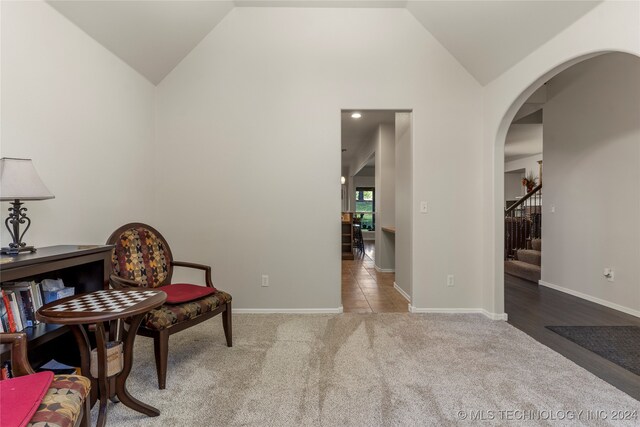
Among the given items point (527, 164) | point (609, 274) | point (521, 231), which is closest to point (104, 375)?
point (609, 274)

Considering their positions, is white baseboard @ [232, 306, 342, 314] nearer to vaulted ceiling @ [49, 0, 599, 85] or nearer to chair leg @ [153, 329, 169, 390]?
chair leg @ [153, 329, 169, 390]

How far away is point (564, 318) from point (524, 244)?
301 cm

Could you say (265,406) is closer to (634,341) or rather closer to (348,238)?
(634,341)

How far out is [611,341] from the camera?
102 inches

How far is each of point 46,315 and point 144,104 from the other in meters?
2.38

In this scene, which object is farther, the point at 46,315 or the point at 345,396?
the point at 345,396

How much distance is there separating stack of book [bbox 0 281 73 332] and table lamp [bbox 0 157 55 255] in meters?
0.19

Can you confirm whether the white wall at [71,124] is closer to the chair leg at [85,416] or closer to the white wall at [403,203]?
the chair leg at [85,416]

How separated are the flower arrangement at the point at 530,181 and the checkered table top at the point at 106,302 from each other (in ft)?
31.5

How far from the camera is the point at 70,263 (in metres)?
1.75

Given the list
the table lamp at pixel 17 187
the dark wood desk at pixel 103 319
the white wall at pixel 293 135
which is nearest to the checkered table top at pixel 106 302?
the dark wood desk at pixel 103 319

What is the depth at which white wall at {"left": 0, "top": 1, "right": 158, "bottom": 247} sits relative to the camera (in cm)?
187

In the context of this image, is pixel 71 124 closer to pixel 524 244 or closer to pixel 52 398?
pixel 52 398

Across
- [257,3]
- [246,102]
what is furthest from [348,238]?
[257,3]
